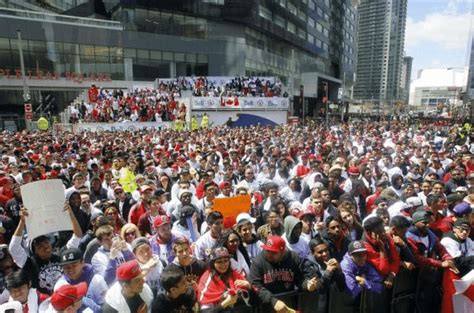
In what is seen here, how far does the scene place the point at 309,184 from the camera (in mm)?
7938

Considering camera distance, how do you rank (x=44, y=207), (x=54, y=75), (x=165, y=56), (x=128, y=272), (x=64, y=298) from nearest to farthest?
(x=64, y=298)
(x=128, y=272)
(x=44, y=207)
(x=54, y=75)
(x=165, y=56)

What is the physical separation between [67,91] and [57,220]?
35.7m

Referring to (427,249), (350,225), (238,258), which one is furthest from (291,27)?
(238,258)

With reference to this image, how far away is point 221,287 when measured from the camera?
3342 millimetres

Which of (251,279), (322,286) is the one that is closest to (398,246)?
(322,286)

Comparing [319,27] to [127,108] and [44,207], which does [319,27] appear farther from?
[44,207]

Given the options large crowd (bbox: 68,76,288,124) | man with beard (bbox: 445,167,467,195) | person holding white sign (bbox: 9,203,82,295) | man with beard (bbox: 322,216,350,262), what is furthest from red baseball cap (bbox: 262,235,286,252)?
large crowd (bbox: 68,76,288,124)

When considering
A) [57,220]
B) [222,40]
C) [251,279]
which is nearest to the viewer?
[251,279]

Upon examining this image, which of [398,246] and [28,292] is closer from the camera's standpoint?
[28,292]

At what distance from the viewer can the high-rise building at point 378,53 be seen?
13138 cm

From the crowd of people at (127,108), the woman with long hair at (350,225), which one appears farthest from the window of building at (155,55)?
the woman with long hair at (350,225)

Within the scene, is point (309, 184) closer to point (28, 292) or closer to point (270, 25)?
point (28, 292)

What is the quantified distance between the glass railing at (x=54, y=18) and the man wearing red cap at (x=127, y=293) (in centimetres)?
3753

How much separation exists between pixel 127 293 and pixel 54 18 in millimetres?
39237
